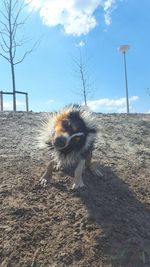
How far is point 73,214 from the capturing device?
18.8ft

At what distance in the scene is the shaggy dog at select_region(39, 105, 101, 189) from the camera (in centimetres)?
645

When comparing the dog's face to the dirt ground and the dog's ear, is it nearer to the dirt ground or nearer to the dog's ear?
the dog's ear

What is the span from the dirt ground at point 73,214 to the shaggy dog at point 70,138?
28 centimetres

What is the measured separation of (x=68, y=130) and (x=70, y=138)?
0.14 metres

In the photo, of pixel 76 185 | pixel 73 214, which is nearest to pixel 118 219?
pixel 73 214

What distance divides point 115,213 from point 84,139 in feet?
4.58

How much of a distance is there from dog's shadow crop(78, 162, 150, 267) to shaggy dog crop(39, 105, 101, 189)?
15.8 inches

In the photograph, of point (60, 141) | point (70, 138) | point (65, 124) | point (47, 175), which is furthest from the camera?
point (47, 175)

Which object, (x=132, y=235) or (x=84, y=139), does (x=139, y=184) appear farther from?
(x=132, y=235)

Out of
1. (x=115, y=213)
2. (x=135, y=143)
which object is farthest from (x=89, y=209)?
(x=135, y=143)

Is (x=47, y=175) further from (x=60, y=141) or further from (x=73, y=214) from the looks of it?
(x=73, y=214)

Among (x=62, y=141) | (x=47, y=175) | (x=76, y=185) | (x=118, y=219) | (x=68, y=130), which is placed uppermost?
(x=68, y=130)

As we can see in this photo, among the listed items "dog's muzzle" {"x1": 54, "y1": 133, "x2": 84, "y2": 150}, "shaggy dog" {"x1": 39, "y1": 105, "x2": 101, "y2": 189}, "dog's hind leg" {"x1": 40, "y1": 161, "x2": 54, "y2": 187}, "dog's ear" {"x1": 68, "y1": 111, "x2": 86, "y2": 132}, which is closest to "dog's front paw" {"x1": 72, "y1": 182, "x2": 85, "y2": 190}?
"shaggy dog" {"x1": 39, "y1": 105, "x2": 101, "y2": 189}

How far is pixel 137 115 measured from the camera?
13688mm
